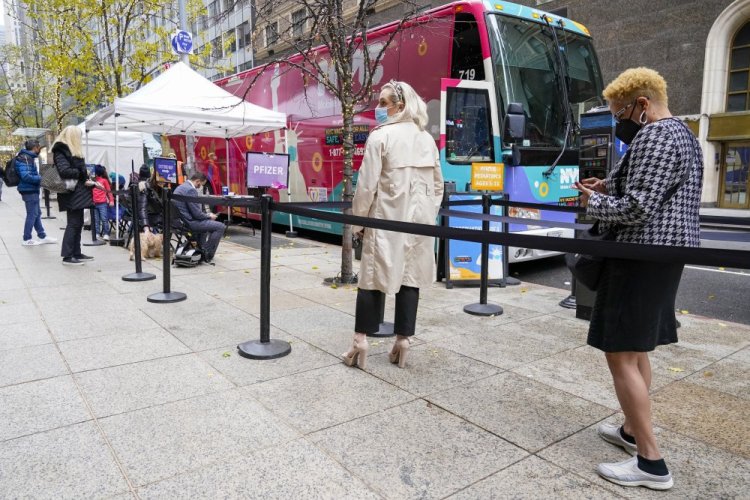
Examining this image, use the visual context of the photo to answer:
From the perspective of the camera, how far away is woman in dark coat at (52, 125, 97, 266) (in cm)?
825

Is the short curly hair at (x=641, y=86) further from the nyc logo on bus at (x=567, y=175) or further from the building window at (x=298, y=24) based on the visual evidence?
the nyc logo on bus at (x=567, y=175)

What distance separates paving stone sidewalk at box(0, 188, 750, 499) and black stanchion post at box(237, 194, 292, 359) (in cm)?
11

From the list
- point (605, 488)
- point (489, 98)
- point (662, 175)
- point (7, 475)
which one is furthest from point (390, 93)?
point (489, 98)

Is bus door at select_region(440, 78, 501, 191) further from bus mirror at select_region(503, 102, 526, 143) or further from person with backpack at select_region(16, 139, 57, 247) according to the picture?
person with backpack at select_region(16, 139, 57, 247)

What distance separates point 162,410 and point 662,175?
2.97m

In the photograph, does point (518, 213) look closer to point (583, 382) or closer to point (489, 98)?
point (489, 98)

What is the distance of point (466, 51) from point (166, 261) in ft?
15.6

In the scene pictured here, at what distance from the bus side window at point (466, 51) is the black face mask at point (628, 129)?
5.08m

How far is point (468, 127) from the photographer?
7469 mm

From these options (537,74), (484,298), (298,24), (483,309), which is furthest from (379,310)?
(537,74)

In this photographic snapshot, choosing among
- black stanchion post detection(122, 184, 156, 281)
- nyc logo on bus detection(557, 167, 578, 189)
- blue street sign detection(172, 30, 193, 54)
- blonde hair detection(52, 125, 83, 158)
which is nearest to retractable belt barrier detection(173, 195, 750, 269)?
black stanchion post detection(122, 184, 156, 281)

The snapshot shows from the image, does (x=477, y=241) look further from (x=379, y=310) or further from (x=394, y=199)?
(x=379, y=310)

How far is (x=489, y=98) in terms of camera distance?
7.42 meters

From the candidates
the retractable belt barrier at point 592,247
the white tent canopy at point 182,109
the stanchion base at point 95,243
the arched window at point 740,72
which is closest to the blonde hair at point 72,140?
the white tent canopy at point 182,109
